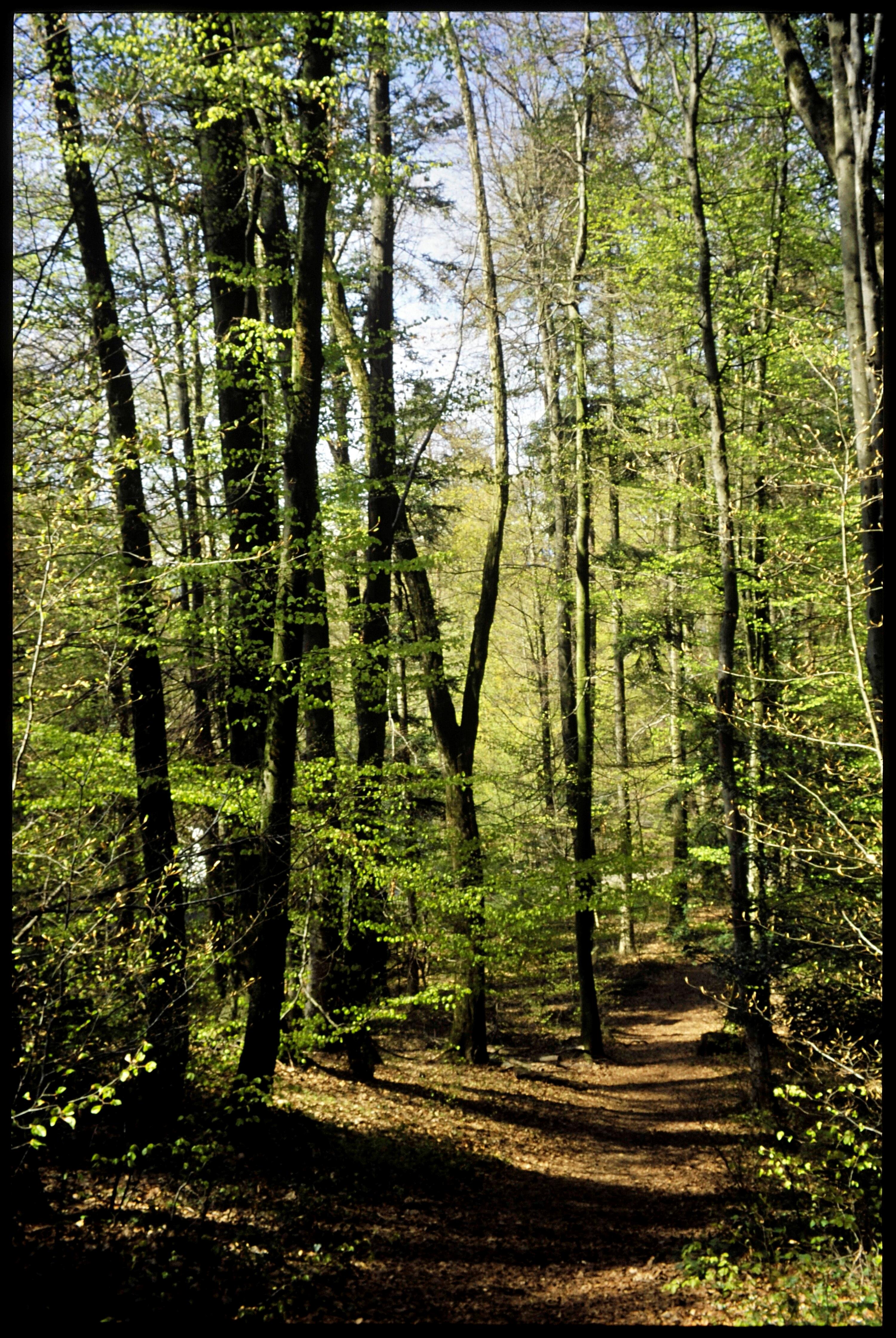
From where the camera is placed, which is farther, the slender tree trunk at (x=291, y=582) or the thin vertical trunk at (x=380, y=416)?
the thin vertical trunk at (x=380, y=416)

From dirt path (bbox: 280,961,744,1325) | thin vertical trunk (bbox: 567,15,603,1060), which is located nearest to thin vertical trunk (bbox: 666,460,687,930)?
thin vertical trunk (bbox: 567,15,603,1060)

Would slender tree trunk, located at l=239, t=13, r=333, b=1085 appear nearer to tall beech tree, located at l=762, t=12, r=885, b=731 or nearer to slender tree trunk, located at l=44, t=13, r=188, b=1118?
slender tree trunk, located at l=44, t=13, r=188, b=1118

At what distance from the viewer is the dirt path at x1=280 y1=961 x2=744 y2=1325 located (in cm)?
486

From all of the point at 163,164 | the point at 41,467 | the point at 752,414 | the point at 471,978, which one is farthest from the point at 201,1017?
the point at 752,414

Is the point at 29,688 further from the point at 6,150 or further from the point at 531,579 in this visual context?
the point at 531,579

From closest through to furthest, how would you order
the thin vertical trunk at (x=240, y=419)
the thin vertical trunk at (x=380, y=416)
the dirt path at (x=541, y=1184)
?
1. the dirt path at (x=541, y=1184)
2. the thin vertical trunk at (x=240, y=419)
3. the thin vertical trunk at (x=380, y=416)

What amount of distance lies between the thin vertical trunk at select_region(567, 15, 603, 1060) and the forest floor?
1052 millimetres

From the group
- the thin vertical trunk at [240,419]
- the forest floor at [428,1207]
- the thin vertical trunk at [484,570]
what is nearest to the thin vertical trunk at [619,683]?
the thin vertical trunk at [484,570]

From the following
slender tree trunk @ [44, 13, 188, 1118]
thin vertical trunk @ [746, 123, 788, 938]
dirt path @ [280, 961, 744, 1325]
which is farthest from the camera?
thin vertical trunk @ [746, 123, 788, 938]

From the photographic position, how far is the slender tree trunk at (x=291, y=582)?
6516 millimetres

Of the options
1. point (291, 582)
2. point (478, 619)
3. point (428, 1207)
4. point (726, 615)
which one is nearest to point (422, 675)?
point (478, 619)

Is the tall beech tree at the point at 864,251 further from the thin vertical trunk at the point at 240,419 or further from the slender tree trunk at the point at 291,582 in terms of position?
the thin vertical trunk at the point at 240,419

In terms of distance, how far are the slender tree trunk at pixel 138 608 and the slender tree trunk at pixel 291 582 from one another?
2.32 feet

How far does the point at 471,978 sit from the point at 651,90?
10.9 meters
